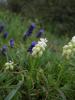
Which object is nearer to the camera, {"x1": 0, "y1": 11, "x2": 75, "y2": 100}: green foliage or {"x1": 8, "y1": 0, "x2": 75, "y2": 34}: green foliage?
{"x1": 0, "y1": 11, "x2": 75, "y2": 100}: green foliage

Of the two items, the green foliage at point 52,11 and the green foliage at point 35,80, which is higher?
the green foliage at point 52,11

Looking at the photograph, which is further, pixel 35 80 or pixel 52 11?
pixel 52 11

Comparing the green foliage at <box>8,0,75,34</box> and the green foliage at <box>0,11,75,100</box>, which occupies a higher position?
the green foliage at <box>8,0,75,34</box>

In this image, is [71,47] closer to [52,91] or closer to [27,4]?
[52,91]

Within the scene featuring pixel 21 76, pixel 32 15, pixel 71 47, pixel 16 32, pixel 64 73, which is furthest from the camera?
pixel 32 15

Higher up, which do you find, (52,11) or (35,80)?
(52,11)

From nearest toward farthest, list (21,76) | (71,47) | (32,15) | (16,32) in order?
(71,47), (21,76), (16,32), (32,15)

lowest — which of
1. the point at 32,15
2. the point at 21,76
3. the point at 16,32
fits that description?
the point at 21,76

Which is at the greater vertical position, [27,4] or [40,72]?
[27,4]

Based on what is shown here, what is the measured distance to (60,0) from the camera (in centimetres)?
1134

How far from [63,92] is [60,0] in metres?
8.59

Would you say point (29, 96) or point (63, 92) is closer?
point (29, 96)

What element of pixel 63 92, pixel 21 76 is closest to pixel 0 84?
pixel 21 76

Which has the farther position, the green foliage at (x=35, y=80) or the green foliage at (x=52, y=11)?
the green foliage at (x=52, y=11)
